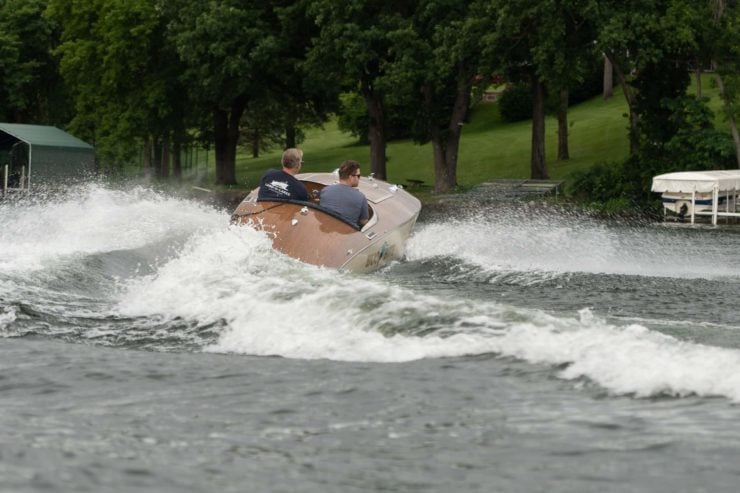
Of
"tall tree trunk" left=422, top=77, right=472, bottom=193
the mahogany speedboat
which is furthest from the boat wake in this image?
"tall tree trunk" left=422, top=77, right=472, bottom=193

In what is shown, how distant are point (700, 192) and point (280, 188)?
797 inches

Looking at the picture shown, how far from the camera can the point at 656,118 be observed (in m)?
40.4

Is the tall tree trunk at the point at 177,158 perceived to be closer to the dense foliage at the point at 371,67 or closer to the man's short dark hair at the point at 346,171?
the dense foliage at the point at 371,67

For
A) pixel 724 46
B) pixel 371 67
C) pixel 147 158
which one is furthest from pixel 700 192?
pixel 147 158

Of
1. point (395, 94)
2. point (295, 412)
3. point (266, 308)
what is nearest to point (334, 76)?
point (395, 94)

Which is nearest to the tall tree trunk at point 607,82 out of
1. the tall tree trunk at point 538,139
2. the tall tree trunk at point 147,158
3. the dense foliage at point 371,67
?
the dense foliage at point 371,67

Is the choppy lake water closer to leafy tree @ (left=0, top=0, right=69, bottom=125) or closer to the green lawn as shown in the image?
the green lawn

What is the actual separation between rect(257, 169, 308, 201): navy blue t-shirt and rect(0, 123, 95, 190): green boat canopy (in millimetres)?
36586

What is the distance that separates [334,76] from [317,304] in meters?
34.3

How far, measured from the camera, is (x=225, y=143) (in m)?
56.7

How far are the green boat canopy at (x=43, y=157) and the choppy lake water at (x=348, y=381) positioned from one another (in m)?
37.6

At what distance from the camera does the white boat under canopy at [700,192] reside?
114 ft

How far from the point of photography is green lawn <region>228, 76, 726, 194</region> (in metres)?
51.6

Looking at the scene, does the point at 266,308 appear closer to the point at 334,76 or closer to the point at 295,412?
the point at 295,412
